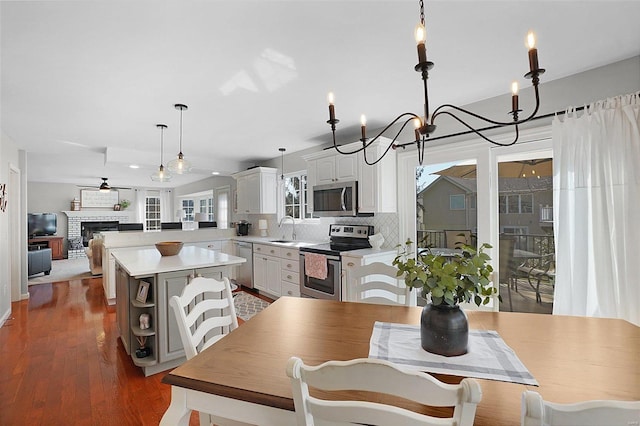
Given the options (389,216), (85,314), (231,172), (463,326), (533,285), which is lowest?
(85,314)

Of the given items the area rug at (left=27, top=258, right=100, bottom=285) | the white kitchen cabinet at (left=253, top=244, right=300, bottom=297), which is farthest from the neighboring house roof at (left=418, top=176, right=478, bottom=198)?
the area rug at (left=27, top=258, right=100, bottom=285)

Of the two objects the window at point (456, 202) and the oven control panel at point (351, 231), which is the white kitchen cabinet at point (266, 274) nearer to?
the oven control panel at point (351, 231)

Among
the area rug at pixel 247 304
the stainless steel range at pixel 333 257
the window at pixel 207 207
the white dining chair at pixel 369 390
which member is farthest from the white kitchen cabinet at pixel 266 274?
the window at pixel 207 207

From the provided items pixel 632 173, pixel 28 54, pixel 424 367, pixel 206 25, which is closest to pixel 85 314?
pixel 28 54

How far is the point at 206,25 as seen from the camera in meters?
1.72

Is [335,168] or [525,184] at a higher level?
[335,168]

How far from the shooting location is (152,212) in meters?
11.3

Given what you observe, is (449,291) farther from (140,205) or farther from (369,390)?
(140,205)

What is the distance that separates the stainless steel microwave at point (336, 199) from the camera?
3.73m

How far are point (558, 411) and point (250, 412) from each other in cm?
79

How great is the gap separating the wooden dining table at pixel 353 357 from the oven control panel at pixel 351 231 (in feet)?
7.56

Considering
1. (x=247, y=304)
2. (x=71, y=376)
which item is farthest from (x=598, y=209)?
(x=71, y=376)

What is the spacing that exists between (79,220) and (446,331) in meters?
12.2

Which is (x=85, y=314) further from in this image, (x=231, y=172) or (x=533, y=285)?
(x=533, y=285)
